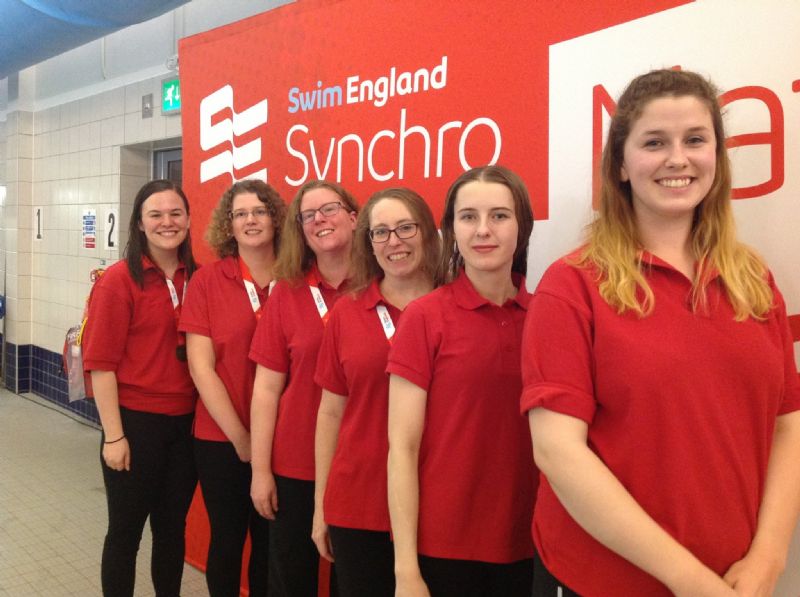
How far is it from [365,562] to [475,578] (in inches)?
12.9

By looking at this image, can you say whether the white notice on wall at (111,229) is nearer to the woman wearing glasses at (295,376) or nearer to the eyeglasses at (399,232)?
the woman wearing glasses at (295,376)

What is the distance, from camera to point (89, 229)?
553cm

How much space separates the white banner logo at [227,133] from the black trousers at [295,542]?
1.39 m

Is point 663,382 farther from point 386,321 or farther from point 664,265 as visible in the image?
point 386,321

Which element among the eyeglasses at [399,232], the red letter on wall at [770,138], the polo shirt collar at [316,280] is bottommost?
the polo shirt collar at [316,280]

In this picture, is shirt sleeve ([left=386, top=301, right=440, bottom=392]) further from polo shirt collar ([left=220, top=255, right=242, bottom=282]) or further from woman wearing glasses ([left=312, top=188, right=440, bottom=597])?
polo shirt collar ([left=220, top=255, right=242, bottom=282])

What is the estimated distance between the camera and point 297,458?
2.04 meters

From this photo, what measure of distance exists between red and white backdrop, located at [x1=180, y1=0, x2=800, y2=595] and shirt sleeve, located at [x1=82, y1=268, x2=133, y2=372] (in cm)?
80

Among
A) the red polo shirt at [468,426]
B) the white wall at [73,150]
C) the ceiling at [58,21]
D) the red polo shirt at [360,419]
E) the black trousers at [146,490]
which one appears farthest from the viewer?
the white wall at [73,150]

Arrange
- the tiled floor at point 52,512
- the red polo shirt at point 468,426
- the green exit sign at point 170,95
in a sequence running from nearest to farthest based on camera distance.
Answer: the red polo shirt at point 468,426, the tiled floor at point 52,512, the green exit sign at point 170,95

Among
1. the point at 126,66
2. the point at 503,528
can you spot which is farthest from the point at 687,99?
the point at 126,66

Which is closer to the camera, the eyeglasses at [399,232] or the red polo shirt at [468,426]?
the red polo shirt at [468,426]

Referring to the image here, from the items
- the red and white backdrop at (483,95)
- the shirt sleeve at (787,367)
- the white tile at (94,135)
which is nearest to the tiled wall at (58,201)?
the white tile at (94,135)

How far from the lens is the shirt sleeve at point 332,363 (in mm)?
1759
